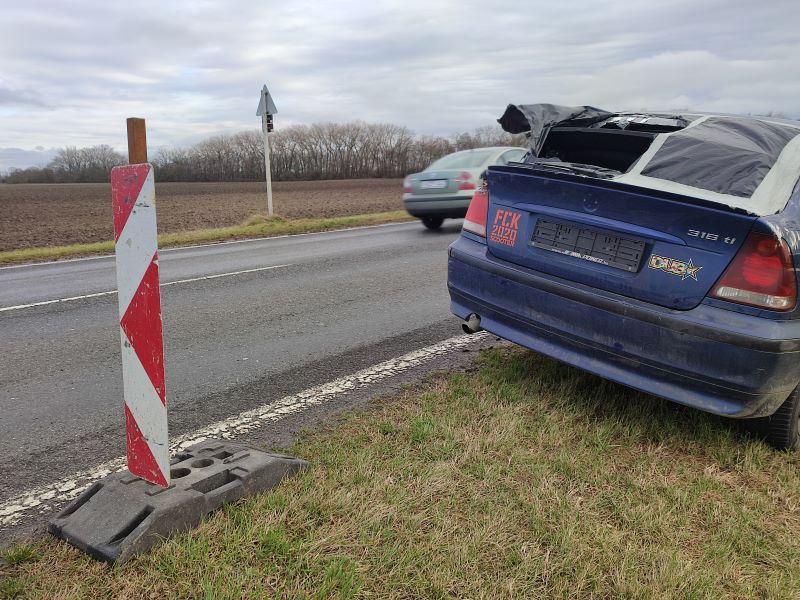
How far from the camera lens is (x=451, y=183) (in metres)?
12.1

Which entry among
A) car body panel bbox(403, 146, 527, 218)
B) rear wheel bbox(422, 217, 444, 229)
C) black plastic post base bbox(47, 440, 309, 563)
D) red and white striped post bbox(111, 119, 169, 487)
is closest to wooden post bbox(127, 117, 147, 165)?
red and white striped post bbox(111, 119, 169, 487)

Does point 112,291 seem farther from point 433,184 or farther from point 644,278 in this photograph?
point 433,184

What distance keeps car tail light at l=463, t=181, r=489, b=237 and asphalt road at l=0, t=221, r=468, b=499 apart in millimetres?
1192

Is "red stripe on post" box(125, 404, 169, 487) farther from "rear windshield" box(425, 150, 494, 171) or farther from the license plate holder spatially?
"rear windshield" box(425, 150, 494, 171)

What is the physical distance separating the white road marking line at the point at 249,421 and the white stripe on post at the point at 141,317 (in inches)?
22.2

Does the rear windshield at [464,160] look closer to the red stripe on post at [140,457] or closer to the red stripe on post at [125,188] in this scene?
the red stripe on post at [125,188]

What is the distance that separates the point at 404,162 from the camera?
217 ft

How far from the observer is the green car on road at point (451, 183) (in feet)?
39.5

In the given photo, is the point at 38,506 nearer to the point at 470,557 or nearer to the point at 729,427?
the point at 470,557

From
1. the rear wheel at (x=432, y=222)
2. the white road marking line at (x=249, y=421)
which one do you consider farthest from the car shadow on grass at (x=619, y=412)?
the rear wheel at (x=432, y=222)

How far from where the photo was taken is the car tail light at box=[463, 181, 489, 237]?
12.2 feet

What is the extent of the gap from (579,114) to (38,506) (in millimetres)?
3790

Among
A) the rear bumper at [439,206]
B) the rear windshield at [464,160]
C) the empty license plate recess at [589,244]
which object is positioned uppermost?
the rear windshield at [464,160]

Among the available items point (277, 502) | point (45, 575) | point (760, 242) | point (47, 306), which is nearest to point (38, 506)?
point (45, 575)
